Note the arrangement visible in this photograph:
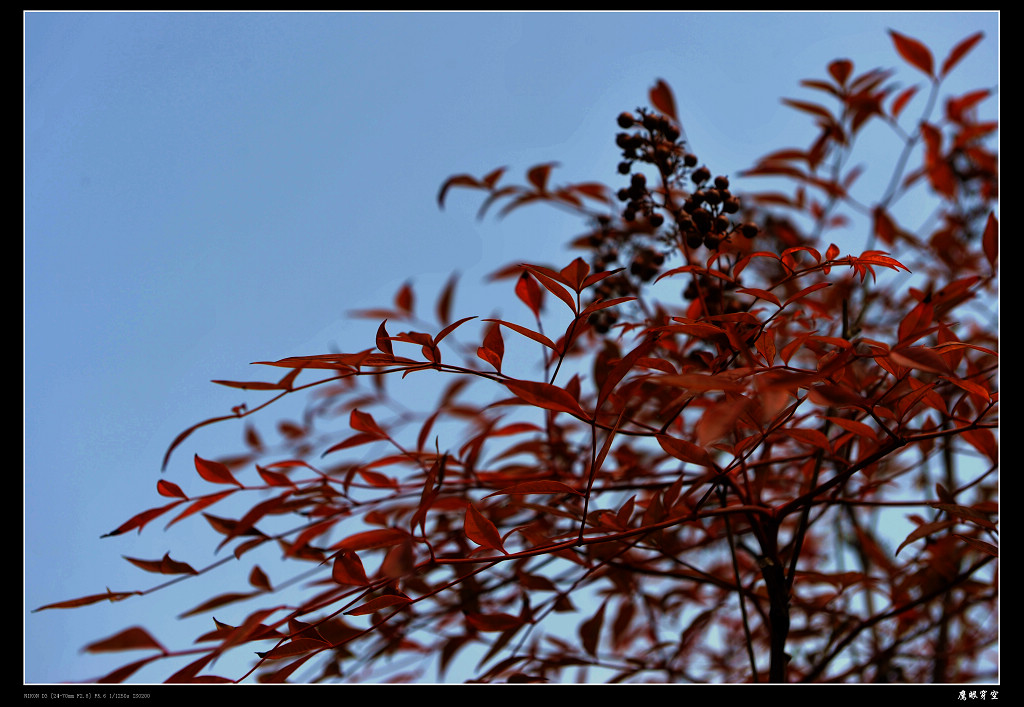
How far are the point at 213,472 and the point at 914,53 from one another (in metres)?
1.14

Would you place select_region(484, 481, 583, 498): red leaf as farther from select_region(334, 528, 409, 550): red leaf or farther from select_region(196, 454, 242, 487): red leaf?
select_region(196, 454, 242, 487): red leaf

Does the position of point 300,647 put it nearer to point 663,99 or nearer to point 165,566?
point 165,566

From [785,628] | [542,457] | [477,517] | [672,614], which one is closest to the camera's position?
[477,517]

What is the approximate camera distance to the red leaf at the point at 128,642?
28.0 inches

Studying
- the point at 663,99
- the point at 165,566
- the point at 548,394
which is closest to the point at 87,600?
the point at 165,566

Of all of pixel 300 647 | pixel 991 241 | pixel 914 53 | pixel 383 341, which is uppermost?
pixel 914 53

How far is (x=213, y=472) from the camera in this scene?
2.30ft

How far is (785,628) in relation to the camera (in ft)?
2.23

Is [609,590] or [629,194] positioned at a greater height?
[629,194]

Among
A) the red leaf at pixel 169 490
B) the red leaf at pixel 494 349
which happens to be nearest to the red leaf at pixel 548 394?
the red leaf at pixel 494 349
